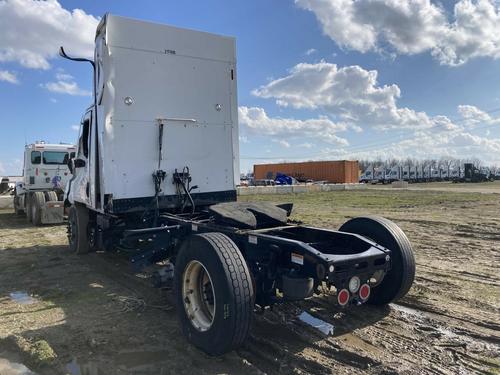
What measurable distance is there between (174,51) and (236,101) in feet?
4.60

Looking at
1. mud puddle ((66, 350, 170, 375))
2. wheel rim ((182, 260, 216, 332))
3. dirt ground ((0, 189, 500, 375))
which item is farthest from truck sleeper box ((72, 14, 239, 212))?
mud puddle ((66, 350, 170, 375))

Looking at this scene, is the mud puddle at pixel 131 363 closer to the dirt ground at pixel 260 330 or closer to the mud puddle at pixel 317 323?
the dirt ground at pixel 260 330

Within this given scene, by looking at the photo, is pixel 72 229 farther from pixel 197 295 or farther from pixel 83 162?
pixel 197 295

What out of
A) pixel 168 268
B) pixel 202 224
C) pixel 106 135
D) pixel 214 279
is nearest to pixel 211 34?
pixel 106 135

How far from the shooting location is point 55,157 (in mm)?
16391

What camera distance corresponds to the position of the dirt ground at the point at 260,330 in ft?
13.4

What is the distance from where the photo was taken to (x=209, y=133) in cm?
793

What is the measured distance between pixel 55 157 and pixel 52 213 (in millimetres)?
2750

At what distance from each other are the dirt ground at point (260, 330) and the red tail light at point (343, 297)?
19.9 inches

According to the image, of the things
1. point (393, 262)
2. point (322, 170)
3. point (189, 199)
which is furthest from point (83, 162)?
point (322, 170)

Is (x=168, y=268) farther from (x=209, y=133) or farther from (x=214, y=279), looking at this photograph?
(x=209, y=133)

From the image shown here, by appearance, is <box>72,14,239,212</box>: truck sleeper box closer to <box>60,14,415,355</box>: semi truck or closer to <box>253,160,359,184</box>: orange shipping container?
<box>60,14,415,355</box>: semi truck

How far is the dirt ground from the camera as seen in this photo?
4074mm

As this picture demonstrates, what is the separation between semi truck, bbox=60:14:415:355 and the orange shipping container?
43.2 m
